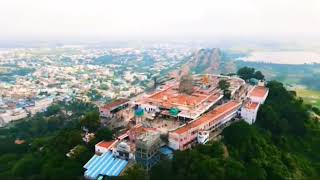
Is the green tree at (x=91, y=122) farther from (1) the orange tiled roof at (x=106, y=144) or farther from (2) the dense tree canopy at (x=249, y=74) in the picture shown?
(2) the dense tree canopy at (x=249, y=74)

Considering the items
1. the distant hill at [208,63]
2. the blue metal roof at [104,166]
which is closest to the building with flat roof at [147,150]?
the blue metal roof at [104,166]

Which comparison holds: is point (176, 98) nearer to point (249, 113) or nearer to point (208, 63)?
point (249, 113)

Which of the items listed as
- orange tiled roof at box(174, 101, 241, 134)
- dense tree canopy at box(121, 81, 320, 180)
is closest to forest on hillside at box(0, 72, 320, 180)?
dense tree canopy at box(121, 81, 320, 180)

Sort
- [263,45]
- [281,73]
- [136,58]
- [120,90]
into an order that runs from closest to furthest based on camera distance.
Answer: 1. [120,90]
2. [281,73]
3. [136,58]
4. [263,45]

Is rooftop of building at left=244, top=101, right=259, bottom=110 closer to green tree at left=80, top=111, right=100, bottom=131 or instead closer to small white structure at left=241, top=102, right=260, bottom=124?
small white structure at left=241, top=102, right=260, bottom=124

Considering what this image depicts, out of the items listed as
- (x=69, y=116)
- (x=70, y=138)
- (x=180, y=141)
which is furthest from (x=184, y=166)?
(x=69, y=116)

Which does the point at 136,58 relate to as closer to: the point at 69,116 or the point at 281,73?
the point at 281,73
